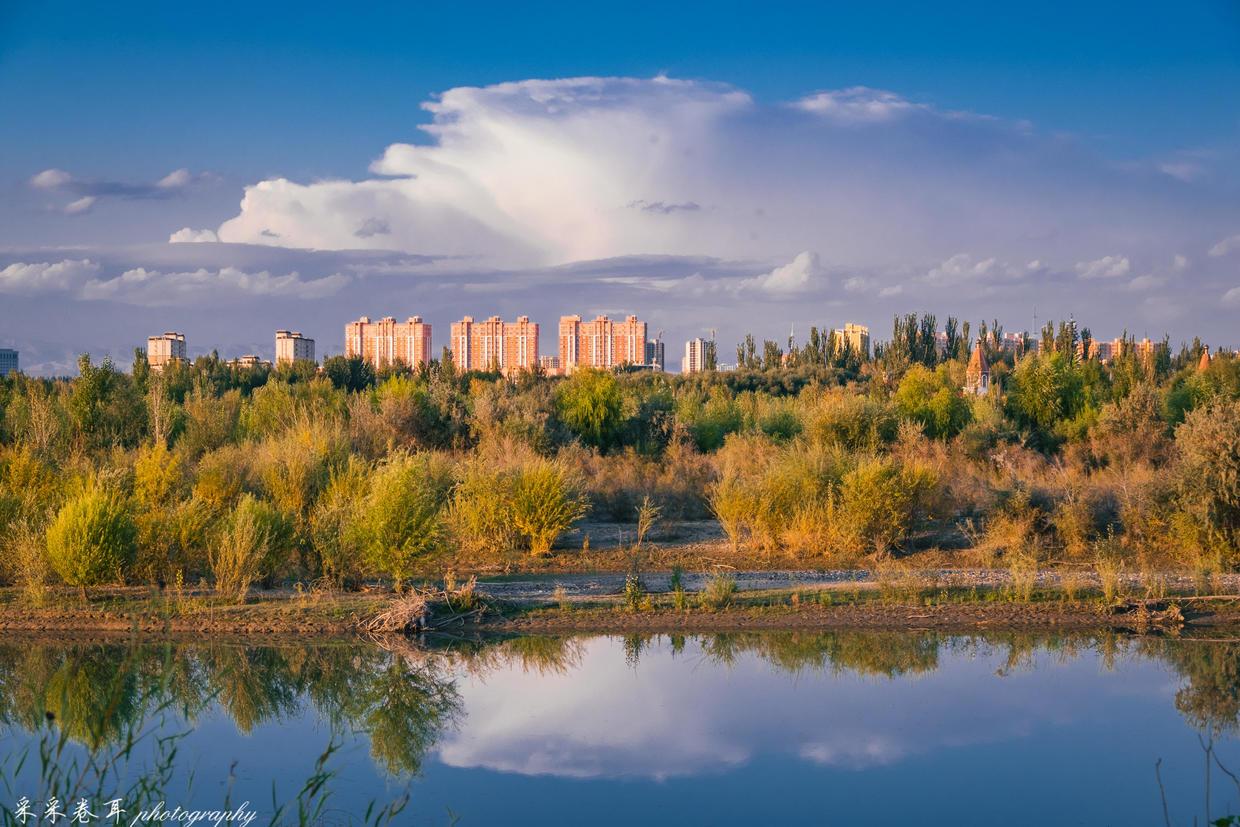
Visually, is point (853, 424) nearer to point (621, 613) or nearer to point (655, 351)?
point (621, 613)

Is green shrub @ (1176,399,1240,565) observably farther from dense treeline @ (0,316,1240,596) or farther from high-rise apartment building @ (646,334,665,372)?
high-rise apartment building @ (646,334,665,372)

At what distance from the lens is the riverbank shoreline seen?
1369cm

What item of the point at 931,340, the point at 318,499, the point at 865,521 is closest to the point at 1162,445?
the point at 865,521

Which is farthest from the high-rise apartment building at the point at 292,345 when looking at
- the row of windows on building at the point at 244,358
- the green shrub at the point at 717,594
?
the green shrub at the point at 717,594

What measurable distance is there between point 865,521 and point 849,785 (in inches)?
386

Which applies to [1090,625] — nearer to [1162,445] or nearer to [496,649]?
[496,649]

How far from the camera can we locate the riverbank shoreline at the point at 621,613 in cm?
1369

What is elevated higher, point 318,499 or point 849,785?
point 318,499

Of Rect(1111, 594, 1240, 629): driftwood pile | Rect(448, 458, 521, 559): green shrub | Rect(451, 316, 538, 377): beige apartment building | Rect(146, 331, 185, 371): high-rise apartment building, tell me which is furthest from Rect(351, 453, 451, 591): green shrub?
Rect(451, 316, 538, 377): beige apartment building

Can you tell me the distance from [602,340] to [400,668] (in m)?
115

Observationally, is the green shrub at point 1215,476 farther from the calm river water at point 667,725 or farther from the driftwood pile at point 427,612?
the driftwood pile at point 427,612

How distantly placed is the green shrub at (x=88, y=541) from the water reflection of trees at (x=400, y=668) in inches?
74.7

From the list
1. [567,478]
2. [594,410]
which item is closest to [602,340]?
[594,410]

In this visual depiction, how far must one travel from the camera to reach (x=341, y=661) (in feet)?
40.7
